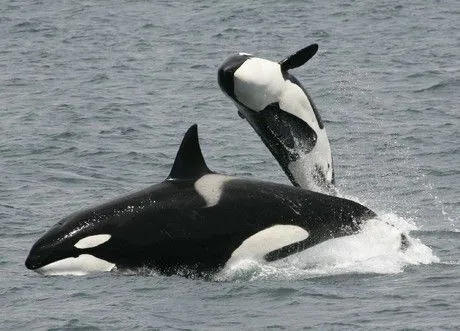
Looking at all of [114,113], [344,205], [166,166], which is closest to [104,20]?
[114,113]

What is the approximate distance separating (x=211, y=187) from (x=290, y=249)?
A: 1164 millimetres

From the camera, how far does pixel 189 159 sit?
16328 millimetres

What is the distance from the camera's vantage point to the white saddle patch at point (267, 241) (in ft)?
52.7

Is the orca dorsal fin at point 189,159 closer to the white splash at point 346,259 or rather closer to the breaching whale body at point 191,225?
the breaching whale body at point 191,225

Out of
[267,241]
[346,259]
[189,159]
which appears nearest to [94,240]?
[189,159]

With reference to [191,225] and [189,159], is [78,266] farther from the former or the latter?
[189,159]

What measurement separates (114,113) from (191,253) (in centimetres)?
1439

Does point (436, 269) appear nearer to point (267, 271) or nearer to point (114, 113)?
point (267, 271)

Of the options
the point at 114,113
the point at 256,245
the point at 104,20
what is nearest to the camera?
the point at 256,245

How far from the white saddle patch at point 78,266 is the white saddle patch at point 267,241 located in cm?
150

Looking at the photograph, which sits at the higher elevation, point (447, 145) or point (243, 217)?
point (243, 217)

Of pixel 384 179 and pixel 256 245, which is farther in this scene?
pixel 384 179

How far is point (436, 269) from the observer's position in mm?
16359

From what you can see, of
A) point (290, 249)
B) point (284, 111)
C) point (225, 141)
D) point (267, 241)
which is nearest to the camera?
point (267, 241)
